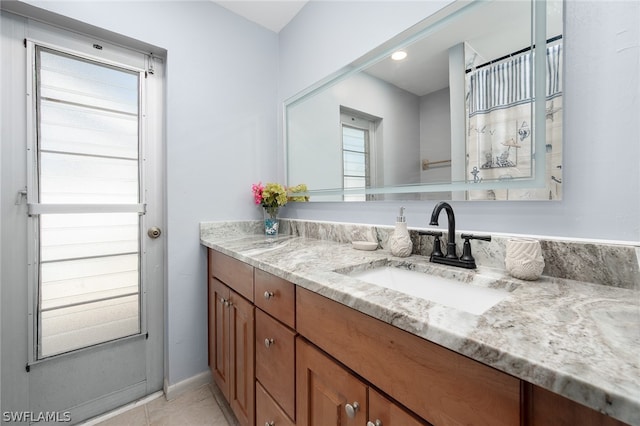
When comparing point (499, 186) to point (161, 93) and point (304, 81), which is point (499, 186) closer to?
point (304, 81)

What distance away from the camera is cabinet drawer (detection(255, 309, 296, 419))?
854 millimetres

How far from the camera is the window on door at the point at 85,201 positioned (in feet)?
4.25

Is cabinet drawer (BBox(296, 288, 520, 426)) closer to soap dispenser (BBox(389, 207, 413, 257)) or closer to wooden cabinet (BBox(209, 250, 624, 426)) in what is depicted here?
wooden cabinet (BBox(209, 250, 624, 426))

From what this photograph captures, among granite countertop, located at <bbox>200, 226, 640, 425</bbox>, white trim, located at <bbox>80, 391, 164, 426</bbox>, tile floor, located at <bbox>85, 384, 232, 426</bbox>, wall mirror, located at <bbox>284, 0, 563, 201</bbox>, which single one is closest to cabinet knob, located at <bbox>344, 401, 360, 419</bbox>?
granite countertop, located at <bbox>200, 226, 640, 425</bbox>

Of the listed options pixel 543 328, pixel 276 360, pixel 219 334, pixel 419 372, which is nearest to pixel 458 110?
pixel 543 328

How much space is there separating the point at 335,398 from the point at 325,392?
4 centimetres

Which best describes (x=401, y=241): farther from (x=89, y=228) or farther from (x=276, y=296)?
(x=89, y=228)

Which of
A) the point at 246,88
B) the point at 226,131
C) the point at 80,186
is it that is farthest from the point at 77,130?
the point at 246,88

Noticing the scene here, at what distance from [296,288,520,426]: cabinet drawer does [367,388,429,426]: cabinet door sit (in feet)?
0.06

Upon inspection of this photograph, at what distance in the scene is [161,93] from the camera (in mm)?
1620

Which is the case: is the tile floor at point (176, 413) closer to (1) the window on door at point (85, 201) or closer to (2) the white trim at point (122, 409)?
(2) the white trim at point (122, 409)

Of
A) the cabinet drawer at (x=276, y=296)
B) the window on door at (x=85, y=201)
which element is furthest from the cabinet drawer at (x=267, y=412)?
the window on door at (x=85, y=201)

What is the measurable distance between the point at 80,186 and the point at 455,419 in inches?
72.0

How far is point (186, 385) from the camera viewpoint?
5.17 ft
